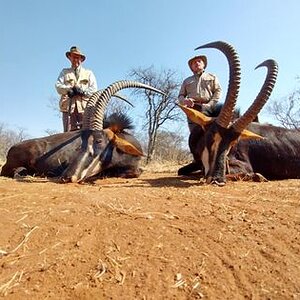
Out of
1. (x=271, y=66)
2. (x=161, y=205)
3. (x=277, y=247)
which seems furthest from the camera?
(x=271, y=66)

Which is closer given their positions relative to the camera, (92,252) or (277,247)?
(92,252)

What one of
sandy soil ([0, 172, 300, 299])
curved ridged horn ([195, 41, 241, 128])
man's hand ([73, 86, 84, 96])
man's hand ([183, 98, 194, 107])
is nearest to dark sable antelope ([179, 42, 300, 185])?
curved ridged horn ([195, 41, 241, 128])

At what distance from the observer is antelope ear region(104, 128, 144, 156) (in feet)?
22.3

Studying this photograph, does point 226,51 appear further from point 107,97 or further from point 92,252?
point 92,252

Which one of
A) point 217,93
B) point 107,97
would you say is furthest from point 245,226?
point 217,93

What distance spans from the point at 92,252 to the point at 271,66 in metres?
4.58

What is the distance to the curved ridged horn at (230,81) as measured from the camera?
19.5 ft

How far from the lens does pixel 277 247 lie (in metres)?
2.82

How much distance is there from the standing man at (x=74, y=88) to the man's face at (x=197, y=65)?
212 cm

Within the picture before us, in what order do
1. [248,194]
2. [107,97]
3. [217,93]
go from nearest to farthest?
[248,194]
[107,97]
[217,93]

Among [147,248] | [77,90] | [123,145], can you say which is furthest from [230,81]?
[147,248]

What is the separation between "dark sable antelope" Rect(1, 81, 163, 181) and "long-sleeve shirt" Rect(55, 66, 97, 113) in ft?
3.64

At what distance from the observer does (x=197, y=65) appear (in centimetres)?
796

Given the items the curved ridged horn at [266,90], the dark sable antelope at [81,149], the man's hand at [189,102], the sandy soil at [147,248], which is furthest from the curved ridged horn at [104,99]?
the sandy soil at [147,248]
